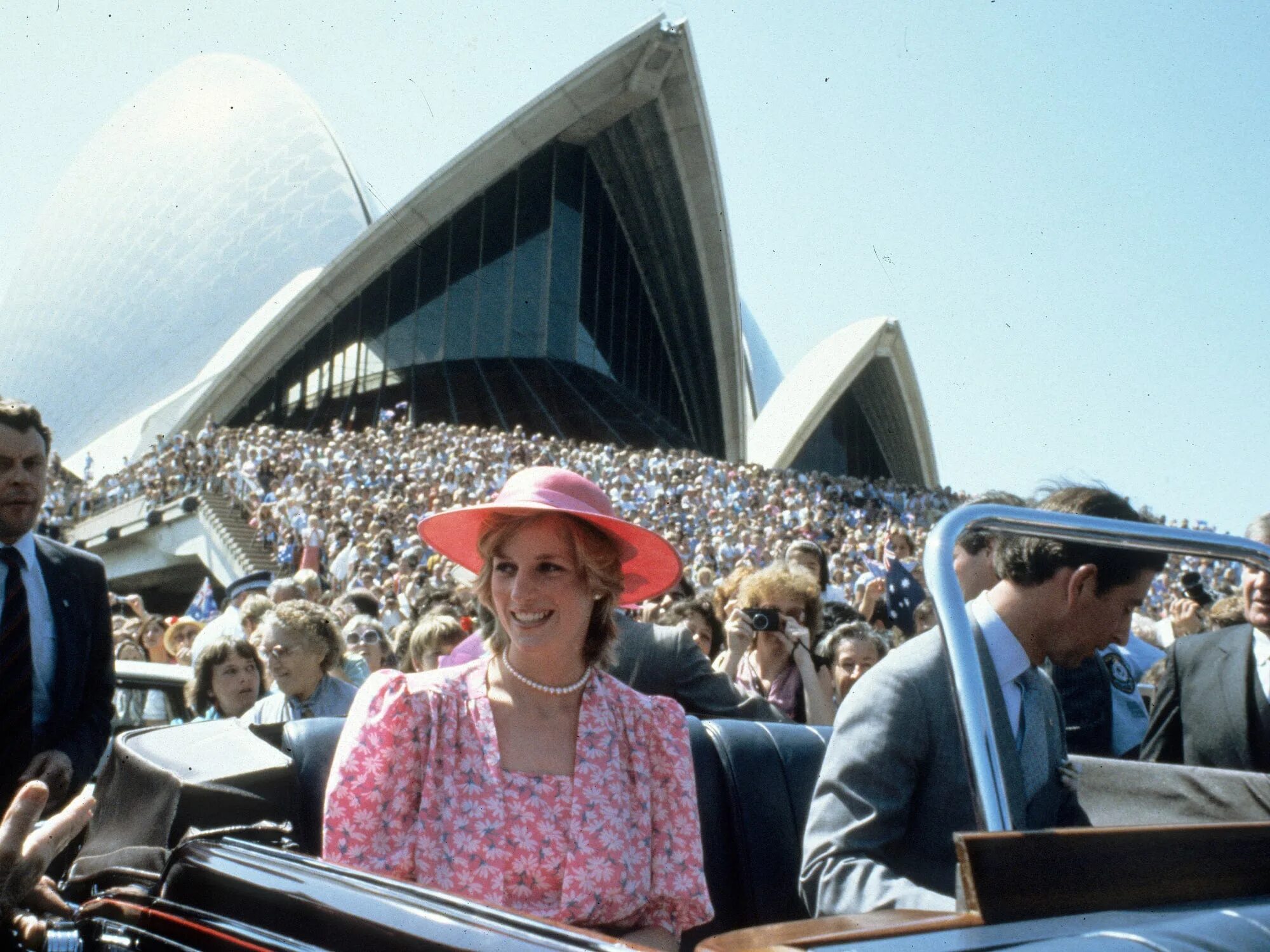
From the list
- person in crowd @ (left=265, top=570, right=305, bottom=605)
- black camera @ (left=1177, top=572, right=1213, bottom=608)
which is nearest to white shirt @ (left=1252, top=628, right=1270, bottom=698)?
black camera @ (left=1177, top=572, right=1213, bottom=608)

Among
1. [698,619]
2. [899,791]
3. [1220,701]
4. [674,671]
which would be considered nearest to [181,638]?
[698,619]

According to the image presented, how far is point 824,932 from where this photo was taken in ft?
3.63

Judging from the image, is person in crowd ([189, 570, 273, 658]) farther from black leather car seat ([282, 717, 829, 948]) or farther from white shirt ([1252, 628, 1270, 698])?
white shirt ([1252, 628, 1270, 698])

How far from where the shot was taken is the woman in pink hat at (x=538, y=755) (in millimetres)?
1957

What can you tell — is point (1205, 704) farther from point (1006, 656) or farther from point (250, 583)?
point (250, 583)

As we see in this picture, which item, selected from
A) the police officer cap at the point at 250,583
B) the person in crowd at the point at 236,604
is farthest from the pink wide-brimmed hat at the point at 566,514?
the police officer cap at the point at 250,583

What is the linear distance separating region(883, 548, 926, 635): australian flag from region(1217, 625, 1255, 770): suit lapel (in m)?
2.95

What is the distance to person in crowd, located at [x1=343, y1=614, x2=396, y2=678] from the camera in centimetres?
591

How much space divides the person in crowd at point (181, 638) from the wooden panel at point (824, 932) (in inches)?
273

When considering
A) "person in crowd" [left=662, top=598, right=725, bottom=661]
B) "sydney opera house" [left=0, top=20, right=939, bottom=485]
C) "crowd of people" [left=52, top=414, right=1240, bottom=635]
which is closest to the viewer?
"person in crowd" [left=662, top=598, right=725, bottom=661]

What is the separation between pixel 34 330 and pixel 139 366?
190 inches

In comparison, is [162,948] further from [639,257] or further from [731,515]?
[639,257]

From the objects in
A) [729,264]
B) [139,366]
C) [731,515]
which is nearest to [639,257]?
[729,264]

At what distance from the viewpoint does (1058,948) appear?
1.06m
